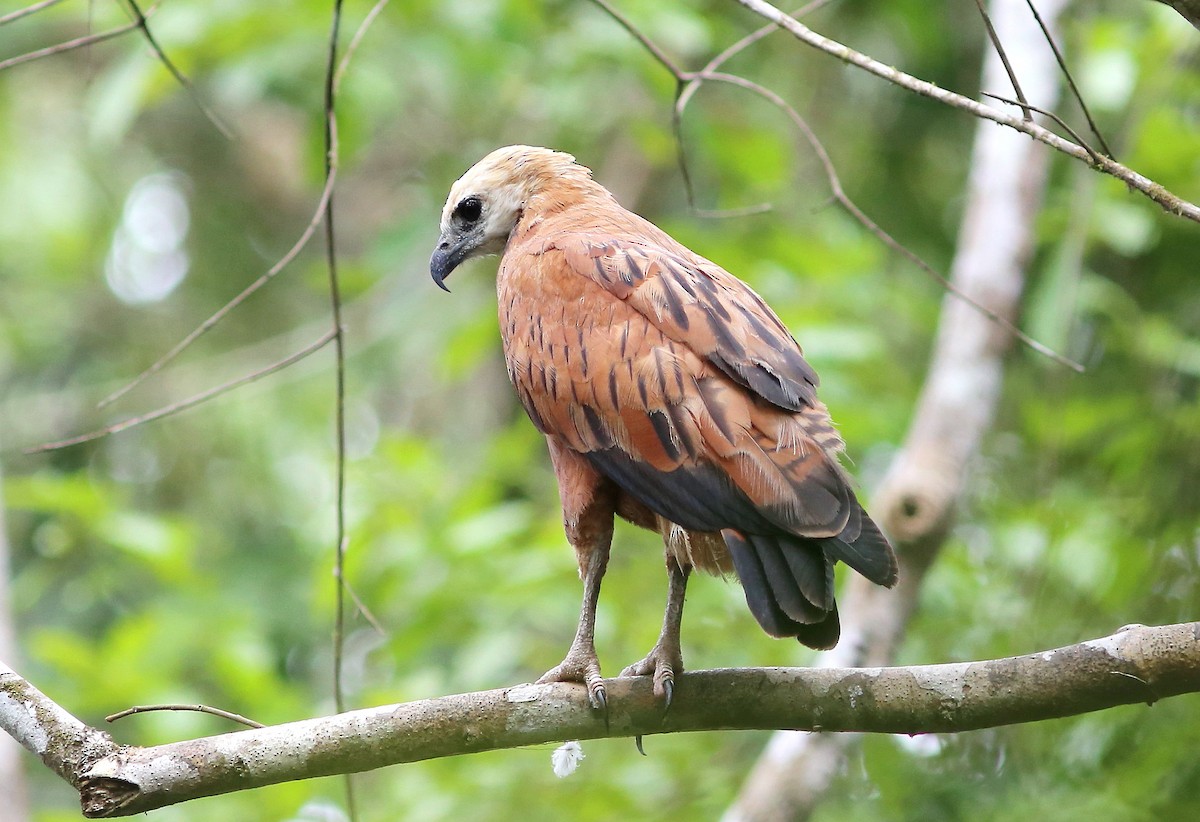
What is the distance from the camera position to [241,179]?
452 inches

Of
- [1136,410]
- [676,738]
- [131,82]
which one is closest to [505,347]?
[676,738]

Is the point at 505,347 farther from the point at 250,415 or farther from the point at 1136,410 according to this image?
the point at 250,415

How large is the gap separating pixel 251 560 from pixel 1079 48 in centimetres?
688

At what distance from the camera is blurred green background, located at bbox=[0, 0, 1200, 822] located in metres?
5.14

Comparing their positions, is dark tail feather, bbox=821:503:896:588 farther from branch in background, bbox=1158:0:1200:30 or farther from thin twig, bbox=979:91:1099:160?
branch in background, bbox=1158:0:1200:30

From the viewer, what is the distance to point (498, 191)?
4.79m

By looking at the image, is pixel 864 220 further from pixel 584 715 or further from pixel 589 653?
pixel 584 715

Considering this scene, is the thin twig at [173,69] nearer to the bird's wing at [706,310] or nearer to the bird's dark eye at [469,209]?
the bird's dark eye at [469,209]

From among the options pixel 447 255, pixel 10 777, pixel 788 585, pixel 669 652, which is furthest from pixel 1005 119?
pixel 10 777

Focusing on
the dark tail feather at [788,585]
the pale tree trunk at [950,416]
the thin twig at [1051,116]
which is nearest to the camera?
the thin twig at [1051,116]

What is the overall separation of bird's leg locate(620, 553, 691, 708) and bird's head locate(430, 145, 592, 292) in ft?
5.30

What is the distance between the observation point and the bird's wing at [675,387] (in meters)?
3.31

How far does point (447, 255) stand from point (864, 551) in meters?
2.34

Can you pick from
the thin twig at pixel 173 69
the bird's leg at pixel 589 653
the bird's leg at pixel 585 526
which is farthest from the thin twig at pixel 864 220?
the thin twig at pixel 173 69
